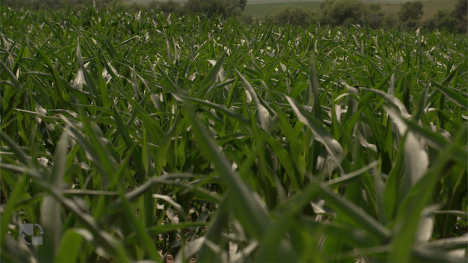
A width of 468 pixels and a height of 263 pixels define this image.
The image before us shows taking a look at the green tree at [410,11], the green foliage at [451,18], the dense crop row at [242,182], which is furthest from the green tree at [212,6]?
the green tree at [410,11]

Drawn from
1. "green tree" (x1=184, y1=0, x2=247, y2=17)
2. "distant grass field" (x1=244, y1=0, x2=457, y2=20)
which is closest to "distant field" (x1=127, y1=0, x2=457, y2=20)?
"distant grass field" (x1=244, y1=0, x2=457, y2=20)

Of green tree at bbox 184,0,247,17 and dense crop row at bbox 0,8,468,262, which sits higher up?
dense crop row at bbox 0,8,468,262

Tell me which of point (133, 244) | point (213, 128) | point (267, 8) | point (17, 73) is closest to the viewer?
point (133, 244)

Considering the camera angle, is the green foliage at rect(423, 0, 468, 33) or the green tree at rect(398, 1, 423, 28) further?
the green tree at rect(398, 1, 423, 28)

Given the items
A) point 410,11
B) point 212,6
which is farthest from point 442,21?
point 212,6

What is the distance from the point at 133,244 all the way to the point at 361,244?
0.33 meters

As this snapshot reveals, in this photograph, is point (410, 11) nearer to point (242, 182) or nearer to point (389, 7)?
point (389, 7)

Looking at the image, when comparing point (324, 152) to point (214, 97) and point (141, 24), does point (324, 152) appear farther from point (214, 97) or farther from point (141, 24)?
point (141, 24)

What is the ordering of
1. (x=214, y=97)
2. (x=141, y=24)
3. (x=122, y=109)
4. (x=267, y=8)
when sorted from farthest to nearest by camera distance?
(x=267, y=8) → (x=141, y=24) → (x=122, y=109) → (x=214, y=97)

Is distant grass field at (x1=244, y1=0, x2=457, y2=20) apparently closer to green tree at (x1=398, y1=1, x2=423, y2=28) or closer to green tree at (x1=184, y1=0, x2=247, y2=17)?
green tree at (x1=398, y1=1, x2=423, y2=28)

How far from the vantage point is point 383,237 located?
1.61ft

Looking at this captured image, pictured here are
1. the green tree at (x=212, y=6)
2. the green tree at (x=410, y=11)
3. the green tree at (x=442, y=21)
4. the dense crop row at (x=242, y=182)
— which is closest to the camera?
the dense crop row at (x=242, y=182)

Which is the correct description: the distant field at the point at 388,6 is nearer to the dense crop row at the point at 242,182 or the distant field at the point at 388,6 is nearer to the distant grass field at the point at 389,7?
the distant grass field at the point at 389,7

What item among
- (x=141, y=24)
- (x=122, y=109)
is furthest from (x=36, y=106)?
(x=141, y=24)
